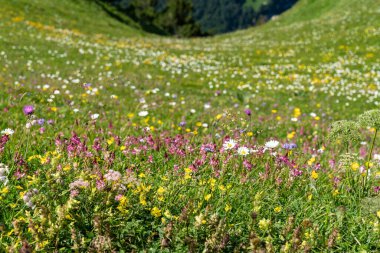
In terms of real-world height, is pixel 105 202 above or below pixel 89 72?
above

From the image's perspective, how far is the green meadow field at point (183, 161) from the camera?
3141 mm

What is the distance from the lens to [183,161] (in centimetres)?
480

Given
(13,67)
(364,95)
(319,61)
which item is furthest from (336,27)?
(13,67)

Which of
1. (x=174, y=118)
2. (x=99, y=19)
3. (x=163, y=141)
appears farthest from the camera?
(x=99, y=19)

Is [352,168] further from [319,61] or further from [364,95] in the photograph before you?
[319,61]

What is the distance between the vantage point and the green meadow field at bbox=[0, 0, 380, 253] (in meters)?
3.14

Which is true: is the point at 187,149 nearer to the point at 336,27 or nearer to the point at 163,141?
the point at 163,141

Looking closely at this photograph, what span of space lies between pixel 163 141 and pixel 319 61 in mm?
19963

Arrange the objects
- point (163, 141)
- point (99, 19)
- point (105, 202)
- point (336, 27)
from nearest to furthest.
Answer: point (105, 202)
point (163, 141)
point (336, 27)
point (99, 19)

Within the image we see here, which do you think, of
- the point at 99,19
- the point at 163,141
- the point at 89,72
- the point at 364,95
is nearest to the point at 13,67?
the point at 89,72

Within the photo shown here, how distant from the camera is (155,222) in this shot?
3471 millimetres

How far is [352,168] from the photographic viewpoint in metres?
5.10

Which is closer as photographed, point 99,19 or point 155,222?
point 155,222

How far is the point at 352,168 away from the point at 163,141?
268cm
